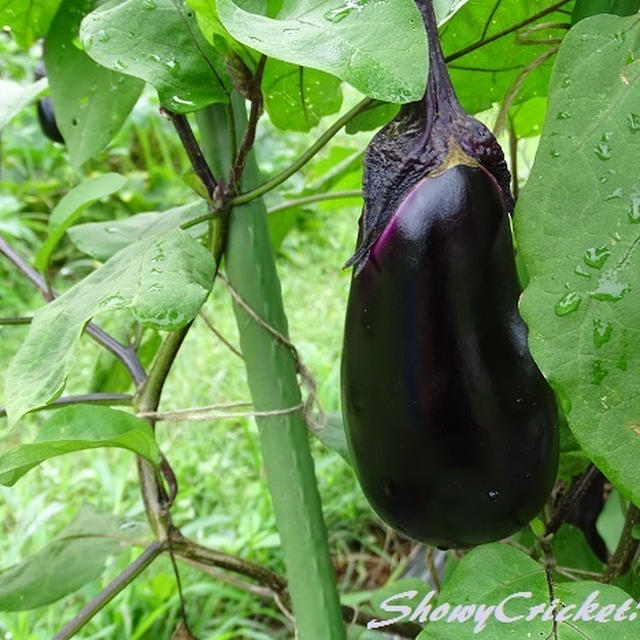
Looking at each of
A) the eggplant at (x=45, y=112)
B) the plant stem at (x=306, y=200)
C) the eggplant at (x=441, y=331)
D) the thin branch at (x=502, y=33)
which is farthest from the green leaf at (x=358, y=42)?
the eggplant at (x=45, y=112)

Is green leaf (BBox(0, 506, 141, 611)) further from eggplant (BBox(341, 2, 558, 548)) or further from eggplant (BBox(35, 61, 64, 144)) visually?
eggplant (BBox(35, 61, 64, 144))

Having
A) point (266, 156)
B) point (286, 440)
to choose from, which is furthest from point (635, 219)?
point (266, 156)

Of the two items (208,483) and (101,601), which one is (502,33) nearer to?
(101,601)

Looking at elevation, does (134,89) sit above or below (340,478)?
above

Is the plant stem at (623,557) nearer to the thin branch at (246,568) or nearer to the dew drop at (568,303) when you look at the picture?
the thin branch at (246,568)

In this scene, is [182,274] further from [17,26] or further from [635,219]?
[17,26]

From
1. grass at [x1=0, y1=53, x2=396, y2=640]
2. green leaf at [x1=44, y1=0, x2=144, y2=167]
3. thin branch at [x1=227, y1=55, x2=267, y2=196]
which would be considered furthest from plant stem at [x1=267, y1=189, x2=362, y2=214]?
thin branch at [x1=227, y1=55, x2=267, y2=196]
